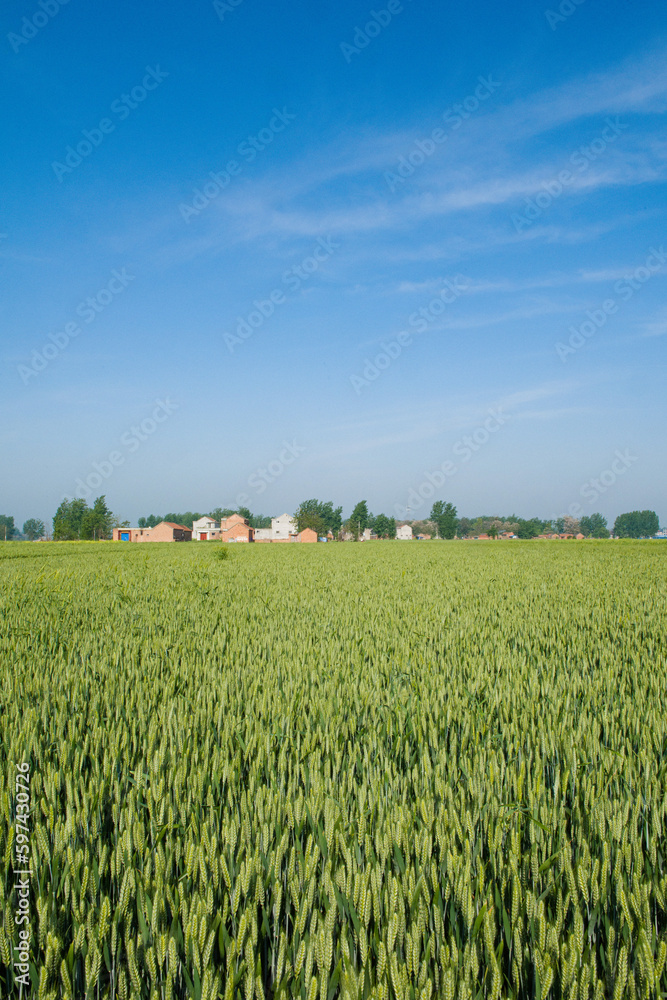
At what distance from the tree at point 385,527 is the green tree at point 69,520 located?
64.0 m

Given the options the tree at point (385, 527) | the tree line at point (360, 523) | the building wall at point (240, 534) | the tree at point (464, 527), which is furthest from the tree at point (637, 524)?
the building wall at point (240, 534)

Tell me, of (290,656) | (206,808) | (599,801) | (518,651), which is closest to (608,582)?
(518,651)

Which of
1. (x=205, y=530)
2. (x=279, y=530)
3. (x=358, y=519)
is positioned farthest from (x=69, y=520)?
(x=358, y=519)

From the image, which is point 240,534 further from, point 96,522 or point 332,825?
point 332,825

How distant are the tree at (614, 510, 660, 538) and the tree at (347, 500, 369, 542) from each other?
69.7 metres

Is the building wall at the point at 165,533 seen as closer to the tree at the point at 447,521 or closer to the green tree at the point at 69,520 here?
the green tree at the point at 69,520

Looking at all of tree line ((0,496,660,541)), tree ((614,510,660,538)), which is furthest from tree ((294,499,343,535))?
tree ((614,510,660,538))

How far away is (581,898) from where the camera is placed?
157cm

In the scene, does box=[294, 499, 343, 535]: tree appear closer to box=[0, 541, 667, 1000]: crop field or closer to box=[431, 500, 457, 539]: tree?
box=[431, 500, 457, 539]: tree

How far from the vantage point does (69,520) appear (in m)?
90.6

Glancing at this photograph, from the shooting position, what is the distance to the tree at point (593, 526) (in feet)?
434

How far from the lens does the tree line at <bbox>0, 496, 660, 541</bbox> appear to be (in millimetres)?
87750

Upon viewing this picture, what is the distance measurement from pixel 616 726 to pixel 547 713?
1.18 ft

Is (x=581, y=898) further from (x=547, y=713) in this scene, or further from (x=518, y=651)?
(x=518, y=651)
